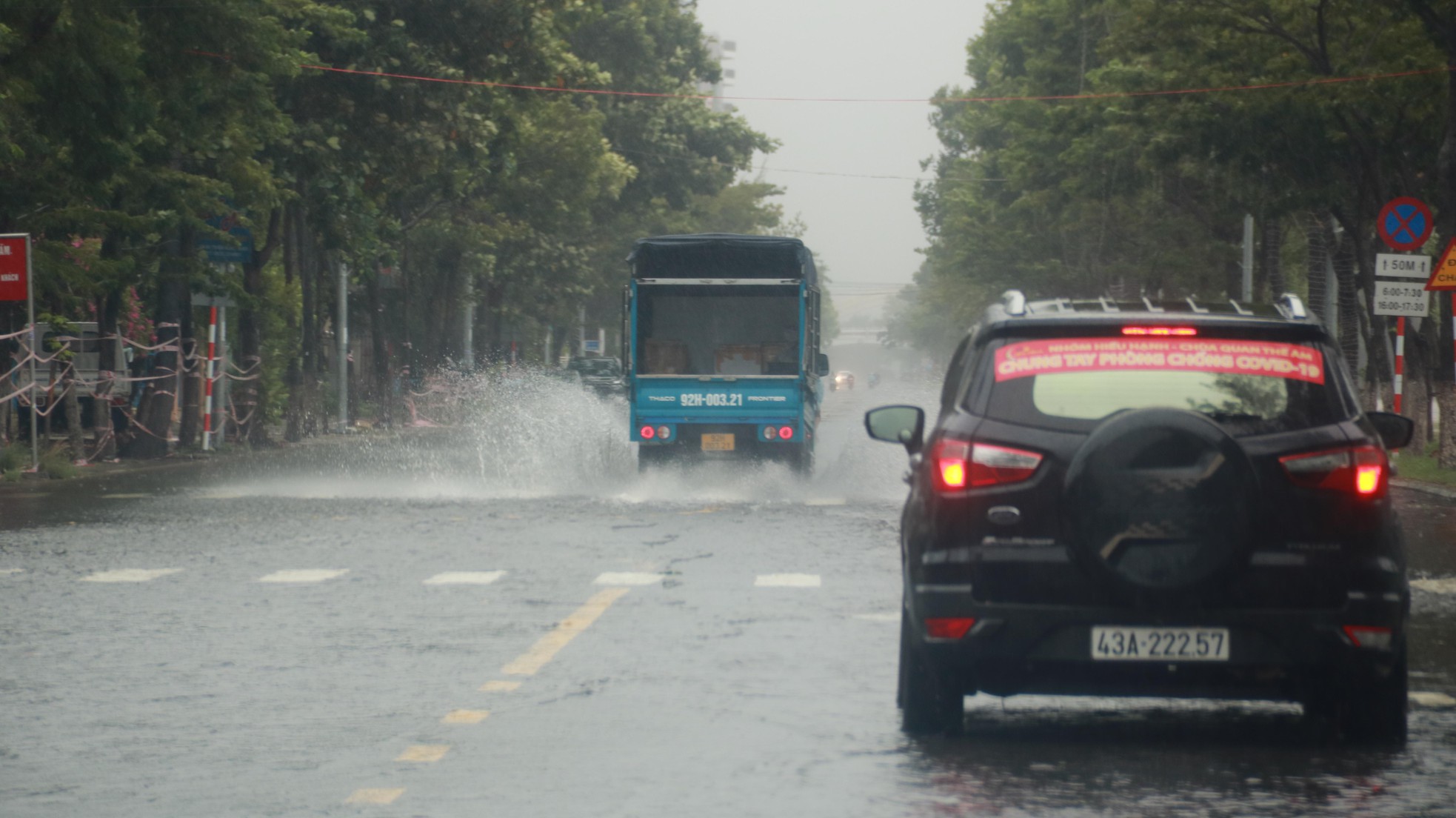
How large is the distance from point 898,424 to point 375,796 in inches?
125

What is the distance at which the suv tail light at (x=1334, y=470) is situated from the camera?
23.7 ft

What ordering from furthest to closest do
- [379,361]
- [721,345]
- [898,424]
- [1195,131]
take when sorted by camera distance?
[379,361] → [1195,131] → [721,345] → [898,424]

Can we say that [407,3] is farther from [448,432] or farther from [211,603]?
[211,603]

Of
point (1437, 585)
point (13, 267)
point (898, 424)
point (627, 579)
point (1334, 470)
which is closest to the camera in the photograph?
point (1334, 470)

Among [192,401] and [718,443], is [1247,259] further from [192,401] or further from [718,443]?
[718,443]

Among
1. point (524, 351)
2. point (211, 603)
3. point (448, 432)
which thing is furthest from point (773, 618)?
point (524, 351)

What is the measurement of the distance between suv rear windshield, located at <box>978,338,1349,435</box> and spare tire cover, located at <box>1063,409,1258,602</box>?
24 cm

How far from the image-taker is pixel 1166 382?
7363 millimetres

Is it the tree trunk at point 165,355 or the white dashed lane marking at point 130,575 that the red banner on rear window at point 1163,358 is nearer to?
the white dashed lane marking at point 130,575

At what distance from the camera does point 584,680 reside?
9.37 meters

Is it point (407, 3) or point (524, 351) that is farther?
point (524, 351)

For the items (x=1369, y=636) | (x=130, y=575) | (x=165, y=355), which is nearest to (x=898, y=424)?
(x=1369, y=636)

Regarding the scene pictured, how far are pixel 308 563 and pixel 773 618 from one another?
Result: 4703 millimetres

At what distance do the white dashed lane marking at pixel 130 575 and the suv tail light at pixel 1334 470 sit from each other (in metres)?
8.80
